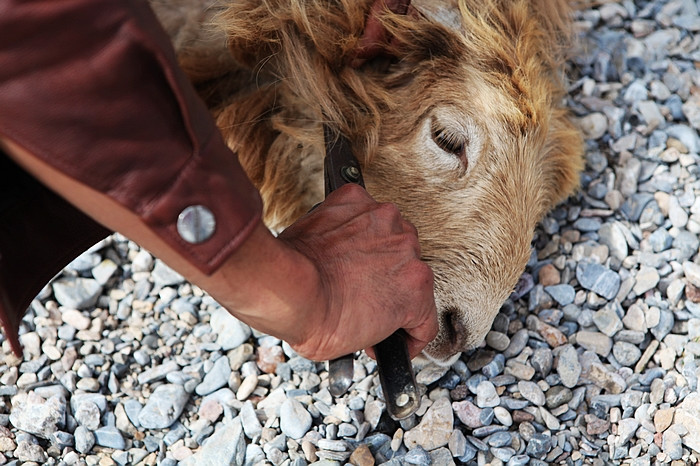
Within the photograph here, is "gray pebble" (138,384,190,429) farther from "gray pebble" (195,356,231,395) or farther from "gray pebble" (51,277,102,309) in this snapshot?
"gray pebble" (51,277,102,309)

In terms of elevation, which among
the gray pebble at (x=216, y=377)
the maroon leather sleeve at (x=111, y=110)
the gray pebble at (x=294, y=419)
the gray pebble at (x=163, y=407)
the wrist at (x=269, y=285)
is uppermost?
the maroon leather sleeve at (x=111, y=110)

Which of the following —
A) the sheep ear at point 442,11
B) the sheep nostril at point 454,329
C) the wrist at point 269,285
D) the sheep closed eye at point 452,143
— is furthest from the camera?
the sheep ear at point 442,11

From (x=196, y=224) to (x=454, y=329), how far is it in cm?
114

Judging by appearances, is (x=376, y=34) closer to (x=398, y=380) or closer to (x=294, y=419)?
(x=398, y=380)

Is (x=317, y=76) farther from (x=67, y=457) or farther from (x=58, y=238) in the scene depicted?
(x=67, y=457)

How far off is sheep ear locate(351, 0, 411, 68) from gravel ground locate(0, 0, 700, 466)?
105 centimetres

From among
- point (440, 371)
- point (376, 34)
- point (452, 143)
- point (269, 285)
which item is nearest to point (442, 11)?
point (376, 34)

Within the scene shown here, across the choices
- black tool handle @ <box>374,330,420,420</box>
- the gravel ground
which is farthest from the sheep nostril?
black tool handle @ <box>374,330,420,420</box>

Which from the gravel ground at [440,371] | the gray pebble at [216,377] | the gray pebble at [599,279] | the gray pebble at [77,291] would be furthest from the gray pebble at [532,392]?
the gray pebble at [77,291]

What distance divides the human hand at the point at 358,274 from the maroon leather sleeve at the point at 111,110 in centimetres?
35

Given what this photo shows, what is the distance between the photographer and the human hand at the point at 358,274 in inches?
66.2

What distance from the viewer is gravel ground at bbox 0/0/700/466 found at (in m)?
2.31

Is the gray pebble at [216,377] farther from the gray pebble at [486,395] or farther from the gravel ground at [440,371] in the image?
the gray pebble at [486,395]

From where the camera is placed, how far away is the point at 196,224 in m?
1.37
